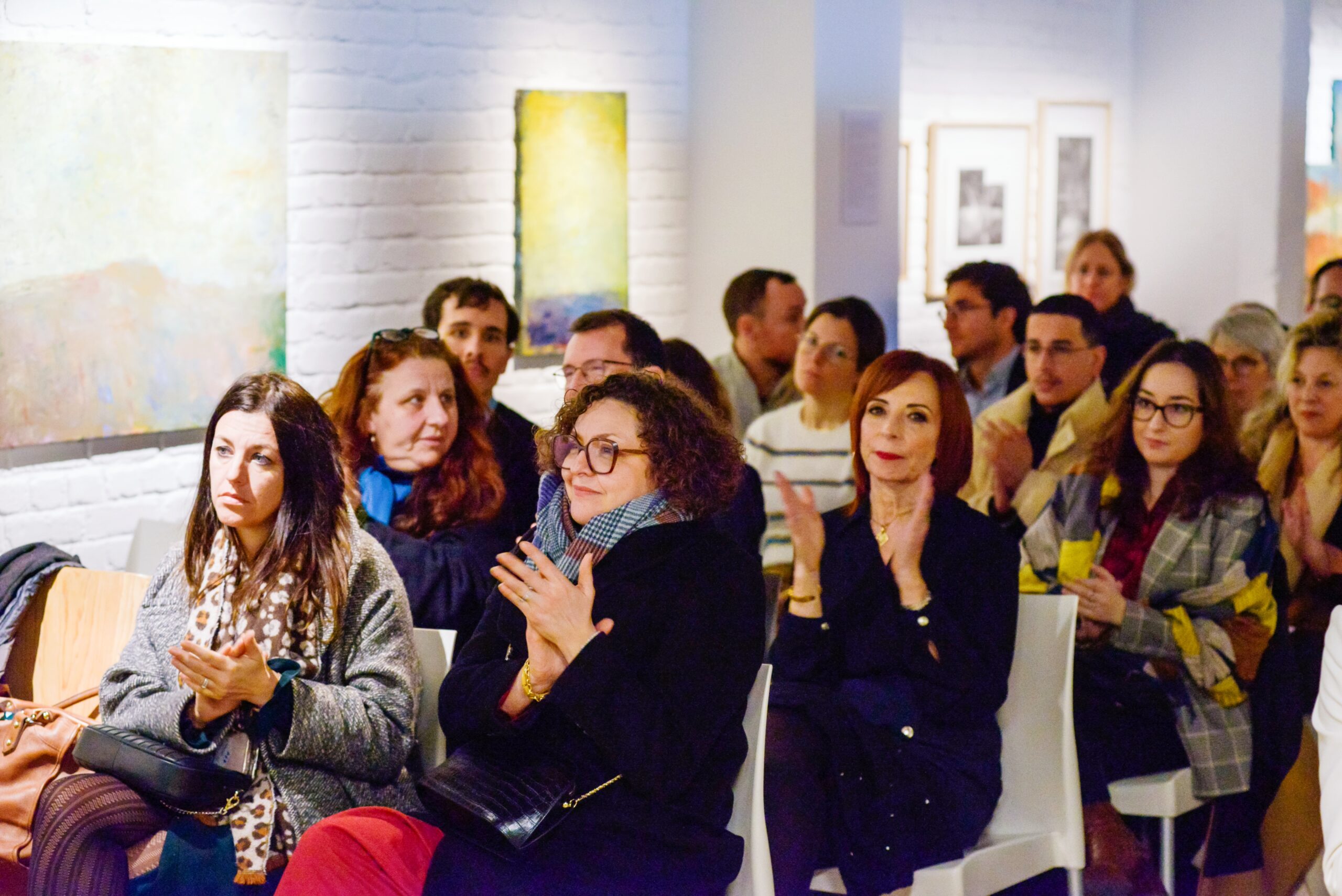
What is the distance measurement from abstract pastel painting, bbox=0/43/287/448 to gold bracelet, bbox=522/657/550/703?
6.64 feet

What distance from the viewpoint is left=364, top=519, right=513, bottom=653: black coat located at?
3.17 m

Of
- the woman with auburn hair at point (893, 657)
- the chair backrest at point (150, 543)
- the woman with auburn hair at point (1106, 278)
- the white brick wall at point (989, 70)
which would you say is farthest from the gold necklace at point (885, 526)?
the white brick wall at point (989, 70)

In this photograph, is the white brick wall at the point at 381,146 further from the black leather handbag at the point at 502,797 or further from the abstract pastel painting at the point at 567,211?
the black leather handbag at the point at 502,797

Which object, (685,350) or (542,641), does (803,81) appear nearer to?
(685,350)

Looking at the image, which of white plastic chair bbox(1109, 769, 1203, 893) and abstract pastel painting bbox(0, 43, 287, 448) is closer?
white plastic chair bbox(1109, 769, 1203, 893)

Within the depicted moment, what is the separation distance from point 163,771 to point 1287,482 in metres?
2.84

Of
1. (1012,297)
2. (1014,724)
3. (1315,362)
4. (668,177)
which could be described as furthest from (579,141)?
(1014,724)

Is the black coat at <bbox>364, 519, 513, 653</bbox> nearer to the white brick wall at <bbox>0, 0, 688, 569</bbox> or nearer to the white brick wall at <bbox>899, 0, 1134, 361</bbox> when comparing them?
the white brick wall at <bbox>0, 0, 688, 569</bbox>

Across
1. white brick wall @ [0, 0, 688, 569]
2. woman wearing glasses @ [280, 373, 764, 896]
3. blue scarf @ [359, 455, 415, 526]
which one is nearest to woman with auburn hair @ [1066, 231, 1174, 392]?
white brick wall @ [0, 0, 688, 569]

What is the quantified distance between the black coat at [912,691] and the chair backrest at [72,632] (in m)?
1.30

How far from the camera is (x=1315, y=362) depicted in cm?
381

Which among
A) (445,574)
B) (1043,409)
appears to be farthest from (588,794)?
(1043,409)

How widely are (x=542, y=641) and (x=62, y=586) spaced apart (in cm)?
127

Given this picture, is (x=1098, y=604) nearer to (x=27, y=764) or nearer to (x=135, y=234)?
(x=27, y=764)
